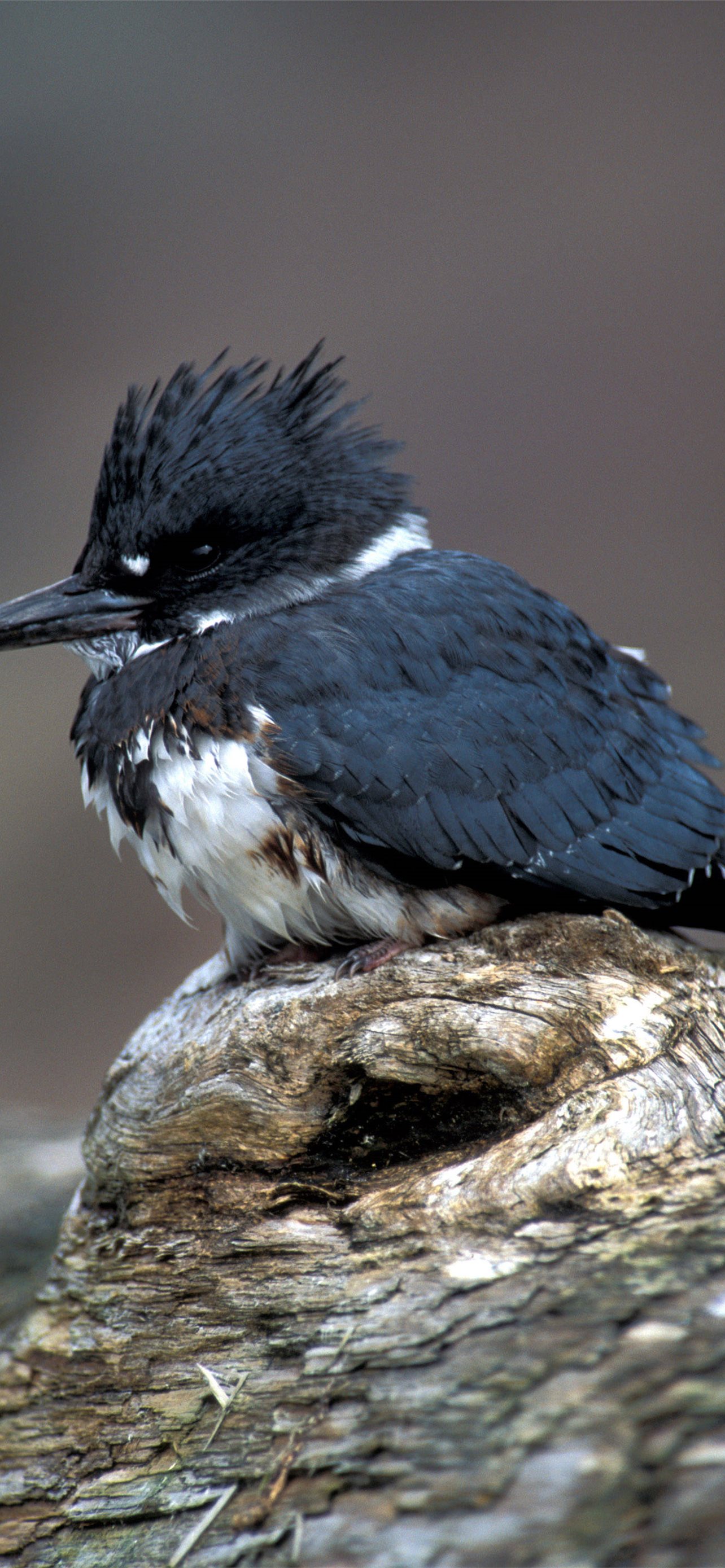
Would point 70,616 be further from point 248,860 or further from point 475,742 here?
point 475,742

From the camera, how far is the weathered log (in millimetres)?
1403

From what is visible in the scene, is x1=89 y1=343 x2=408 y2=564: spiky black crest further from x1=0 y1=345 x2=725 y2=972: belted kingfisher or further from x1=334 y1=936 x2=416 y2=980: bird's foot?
x1=334 y1=936 x2=416 y2=980: bird's foot

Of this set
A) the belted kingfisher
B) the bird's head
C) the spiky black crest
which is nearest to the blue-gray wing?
the belted kingfisher

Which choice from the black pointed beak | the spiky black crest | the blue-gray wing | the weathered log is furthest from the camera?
the black pointed beak

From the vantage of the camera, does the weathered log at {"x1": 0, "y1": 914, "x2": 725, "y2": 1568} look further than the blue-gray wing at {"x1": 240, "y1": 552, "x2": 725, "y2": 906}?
No

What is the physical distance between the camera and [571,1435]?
1396mm

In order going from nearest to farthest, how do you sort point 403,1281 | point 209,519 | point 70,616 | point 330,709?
point 403,1281 < point 330,709 < point 209,519 < point 70,616

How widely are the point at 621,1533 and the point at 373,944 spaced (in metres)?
1.28

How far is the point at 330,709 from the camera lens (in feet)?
7.75

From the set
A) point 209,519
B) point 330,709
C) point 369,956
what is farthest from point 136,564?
point 369,956

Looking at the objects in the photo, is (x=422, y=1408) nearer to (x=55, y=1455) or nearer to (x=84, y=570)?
(x=55, y=1455)

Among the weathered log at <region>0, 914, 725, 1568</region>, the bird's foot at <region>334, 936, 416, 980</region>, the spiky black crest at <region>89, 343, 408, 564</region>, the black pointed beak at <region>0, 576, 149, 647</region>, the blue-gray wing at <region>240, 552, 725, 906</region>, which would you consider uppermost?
the spiky black crest at <region>89, 343, 408, 564</region>

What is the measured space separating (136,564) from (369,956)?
3.25 feet

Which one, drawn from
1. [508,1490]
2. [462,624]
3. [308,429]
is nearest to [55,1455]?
[508,1490]
